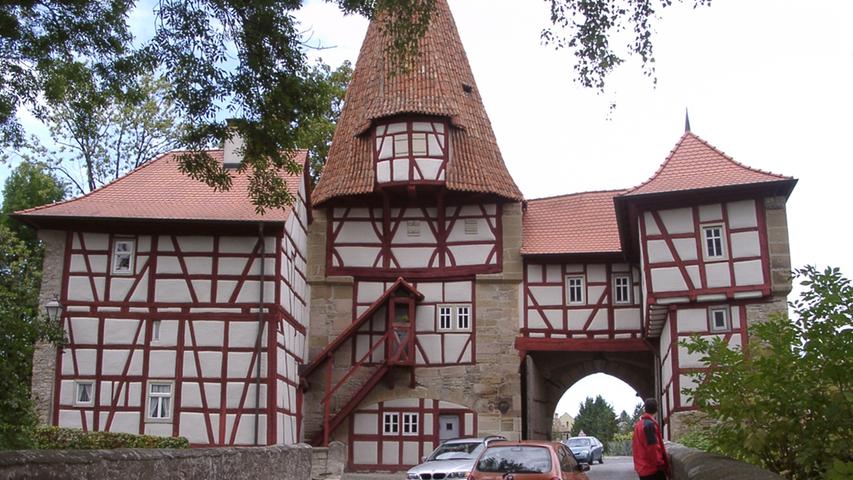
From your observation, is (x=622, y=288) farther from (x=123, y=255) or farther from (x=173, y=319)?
(x=123, y=255)

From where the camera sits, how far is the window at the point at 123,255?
2470cm

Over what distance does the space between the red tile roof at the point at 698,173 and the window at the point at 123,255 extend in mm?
12840

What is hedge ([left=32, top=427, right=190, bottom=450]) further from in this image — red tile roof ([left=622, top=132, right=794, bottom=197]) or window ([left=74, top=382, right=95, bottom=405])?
red tile roof ([left=622, top=132, right=794, bottom=197])

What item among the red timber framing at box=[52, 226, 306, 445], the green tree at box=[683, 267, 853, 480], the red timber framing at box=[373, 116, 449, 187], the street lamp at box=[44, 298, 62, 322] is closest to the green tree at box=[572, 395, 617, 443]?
the red timber framing at box=[373, 116, 449, 187]

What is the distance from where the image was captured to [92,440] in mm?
20500

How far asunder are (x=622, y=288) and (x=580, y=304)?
133 cm

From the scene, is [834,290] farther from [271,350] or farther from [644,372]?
[644,372]

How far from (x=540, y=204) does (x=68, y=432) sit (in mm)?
16202

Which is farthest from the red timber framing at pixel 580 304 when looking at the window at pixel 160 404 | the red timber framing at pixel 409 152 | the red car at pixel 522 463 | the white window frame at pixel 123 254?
the red car at pixel 522 463

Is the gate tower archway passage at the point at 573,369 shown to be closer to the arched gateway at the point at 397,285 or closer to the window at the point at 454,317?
the arched gateway at the point at 397,285

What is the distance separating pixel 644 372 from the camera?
29.5m

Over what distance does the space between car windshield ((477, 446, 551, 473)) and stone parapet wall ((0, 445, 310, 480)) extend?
2.68 m

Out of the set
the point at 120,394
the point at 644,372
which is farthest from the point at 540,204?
the point at 120,394

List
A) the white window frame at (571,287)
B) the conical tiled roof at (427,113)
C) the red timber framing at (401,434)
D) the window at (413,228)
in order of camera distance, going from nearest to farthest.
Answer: the red timber framing at (401,434) < the conical tiled roof at (427,113) < the white window frame at (571,287) < the window at (413,228)
